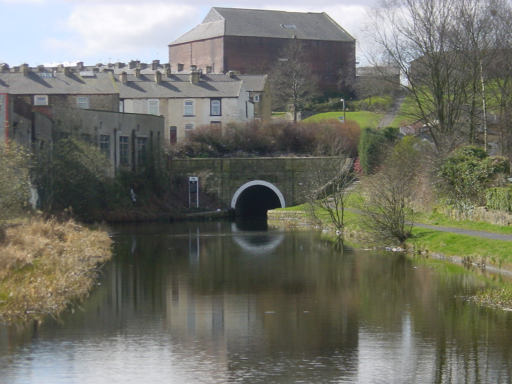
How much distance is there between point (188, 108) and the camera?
71.1m

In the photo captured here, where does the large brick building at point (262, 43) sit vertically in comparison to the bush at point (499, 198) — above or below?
above

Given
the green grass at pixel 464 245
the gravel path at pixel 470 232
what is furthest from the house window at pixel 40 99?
the green grass at pixel 464 245

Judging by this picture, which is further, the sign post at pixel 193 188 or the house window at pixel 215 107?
the house window at pixel 215 107

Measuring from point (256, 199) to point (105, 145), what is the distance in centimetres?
1309

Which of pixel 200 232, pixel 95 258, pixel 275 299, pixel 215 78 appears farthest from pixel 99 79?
pixel 275 299

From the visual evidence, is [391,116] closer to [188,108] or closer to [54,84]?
[188,108]

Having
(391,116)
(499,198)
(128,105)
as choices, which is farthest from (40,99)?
(499,198)

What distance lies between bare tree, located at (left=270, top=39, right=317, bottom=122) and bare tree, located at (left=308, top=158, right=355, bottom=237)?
3937cm

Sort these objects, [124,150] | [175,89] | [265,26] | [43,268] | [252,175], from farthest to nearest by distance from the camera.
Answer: [265,26]
[175,89]
[252,175]
[124,150]
[43,268]

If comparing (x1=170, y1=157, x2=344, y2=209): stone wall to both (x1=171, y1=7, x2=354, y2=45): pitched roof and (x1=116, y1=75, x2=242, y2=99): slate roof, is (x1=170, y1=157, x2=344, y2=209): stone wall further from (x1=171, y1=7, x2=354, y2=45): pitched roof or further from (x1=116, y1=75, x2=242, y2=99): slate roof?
(x1=171, y1=7, x2=354, y2=45): pitched roof

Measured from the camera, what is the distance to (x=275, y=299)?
23.8 m

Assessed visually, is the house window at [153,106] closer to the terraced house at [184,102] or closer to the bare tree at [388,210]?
the terraced house at [184,102]

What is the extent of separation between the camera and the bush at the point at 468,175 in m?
36.8

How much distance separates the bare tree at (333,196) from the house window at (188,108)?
2200 centimetres
